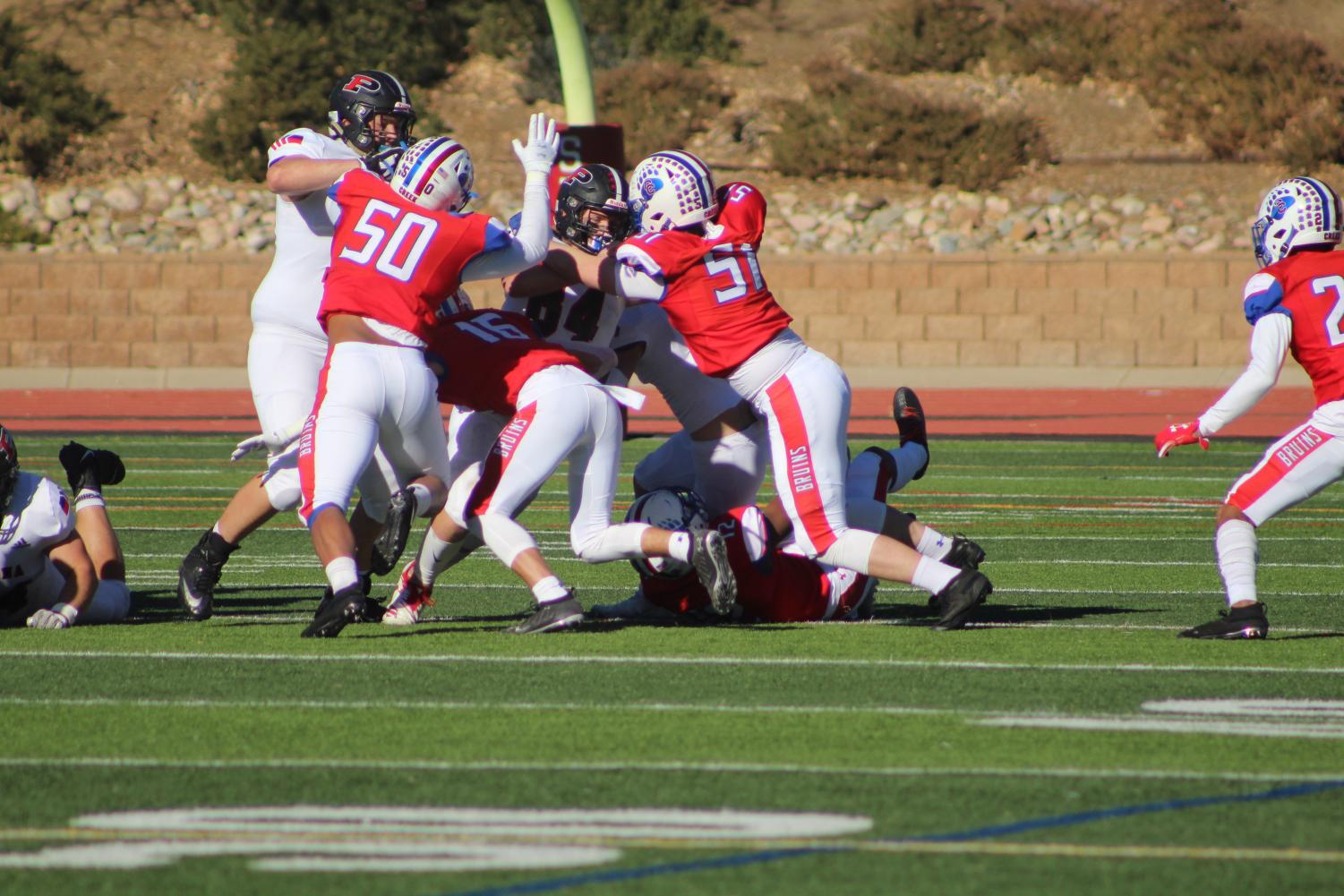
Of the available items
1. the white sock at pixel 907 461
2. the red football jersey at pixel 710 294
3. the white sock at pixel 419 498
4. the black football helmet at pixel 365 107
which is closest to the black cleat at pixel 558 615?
the white sock at pixel 419 498

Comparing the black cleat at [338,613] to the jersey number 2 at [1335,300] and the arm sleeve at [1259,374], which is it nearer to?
the arm sleeve at [1259,374]

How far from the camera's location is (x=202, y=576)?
7.86 meters

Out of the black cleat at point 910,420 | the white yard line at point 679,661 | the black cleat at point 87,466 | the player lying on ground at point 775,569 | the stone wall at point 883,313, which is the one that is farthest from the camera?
the stone wall at point 883,313

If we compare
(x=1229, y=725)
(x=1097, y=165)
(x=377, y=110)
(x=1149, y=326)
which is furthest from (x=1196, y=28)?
(x=1229, y=725)

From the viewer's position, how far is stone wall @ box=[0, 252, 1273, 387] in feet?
79.2

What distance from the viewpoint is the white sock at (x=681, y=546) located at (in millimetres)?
7051

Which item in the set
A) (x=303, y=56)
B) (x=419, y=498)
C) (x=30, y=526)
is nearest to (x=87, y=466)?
(x=30, y=526)

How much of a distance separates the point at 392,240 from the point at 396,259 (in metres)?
0.07

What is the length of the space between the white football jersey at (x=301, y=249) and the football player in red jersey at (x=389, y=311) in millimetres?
662

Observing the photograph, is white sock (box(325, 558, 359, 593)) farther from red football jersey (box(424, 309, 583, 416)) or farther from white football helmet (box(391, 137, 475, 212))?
white football helmet (box(391, 137, 475, 212))

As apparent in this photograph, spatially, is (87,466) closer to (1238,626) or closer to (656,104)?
(1238,626)

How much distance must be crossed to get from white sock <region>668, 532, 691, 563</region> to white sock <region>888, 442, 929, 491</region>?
1.53 meters

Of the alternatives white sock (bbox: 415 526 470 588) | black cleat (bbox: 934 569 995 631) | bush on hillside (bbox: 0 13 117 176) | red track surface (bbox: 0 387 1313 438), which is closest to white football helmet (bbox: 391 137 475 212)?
white sock (bbox: 415 526 470 588)

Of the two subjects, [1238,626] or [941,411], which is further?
[941,411]
